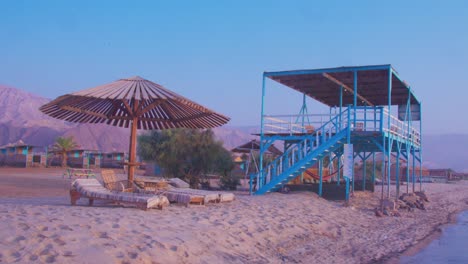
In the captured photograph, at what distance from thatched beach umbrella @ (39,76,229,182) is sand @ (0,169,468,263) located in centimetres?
229

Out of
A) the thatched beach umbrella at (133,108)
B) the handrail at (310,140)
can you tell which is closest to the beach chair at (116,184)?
the thatched beach umbrella at (133,108)

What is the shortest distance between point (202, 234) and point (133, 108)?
5.13m

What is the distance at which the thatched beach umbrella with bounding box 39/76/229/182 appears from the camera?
1077 cm

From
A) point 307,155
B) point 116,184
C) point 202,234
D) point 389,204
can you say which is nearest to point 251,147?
point 307,155

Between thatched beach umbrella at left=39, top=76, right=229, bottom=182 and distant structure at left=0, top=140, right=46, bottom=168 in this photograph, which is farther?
distant structure at left=0, top=140, right=46, bottom=168

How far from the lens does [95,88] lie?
11.0 meters

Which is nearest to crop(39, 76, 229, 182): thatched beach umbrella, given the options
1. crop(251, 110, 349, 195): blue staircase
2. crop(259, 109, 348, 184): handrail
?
crop(251, 110, 349, 195): blue staircase

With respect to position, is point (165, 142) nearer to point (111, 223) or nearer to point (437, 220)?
point (437, 220)

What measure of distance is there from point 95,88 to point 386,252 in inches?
277

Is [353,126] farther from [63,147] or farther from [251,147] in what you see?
[63,147]

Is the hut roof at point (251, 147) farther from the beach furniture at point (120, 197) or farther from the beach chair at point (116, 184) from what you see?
the beach furniture at point (120, 197)

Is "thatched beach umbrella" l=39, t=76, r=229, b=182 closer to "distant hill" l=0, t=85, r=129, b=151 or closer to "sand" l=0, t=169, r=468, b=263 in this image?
"sand" l=0, t=169, r=468, b=263

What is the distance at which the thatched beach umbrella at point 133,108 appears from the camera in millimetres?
10773

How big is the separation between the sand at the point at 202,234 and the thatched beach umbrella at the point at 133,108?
2.29 m
